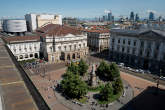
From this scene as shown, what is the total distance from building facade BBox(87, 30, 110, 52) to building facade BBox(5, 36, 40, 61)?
3667 cm

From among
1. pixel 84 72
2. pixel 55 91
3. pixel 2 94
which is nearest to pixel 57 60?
pixel 84 72

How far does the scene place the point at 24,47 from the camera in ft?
221

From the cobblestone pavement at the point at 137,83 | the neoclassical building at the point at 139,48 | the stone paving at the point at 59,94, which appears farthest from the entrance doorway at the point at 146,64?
the stone paving at the point at 59,94

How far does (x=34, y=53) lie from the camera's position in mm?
70812

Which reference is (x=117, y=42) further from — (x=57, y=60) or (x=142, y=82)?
A: (x=57, y=60)

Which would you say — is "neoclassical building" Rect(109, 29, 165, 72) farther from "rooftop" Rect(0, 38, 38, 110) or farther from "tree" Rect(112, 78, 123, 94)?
"rooftop" Rect(0, 38, 38, 110)

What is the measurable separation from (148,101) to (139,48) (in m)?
30.5

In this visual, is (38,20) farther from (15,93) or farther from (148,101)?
(15,93)

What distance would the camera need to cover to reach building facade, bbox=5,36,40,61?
212 feet

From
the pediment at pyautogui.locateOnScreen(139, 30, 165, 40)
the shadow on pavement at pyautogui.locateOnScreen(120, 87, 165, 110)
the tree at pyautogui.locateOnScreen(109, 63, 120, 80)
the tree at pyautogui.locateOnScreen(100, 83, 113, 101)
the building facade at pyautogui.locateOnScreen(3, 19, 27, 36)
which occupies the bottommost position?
the shadow on pavement at pyautogui.locateOnScreen(120, 87, 165, 110)

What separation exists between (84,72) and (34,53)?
35.5 meters

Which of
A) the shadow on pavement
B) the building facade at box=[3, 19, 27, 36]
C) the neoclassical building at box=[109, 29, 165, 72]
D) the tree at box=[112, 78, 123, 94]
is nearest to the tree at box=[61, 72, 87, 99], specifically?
the tree at box=[112, 78, 123, 94]

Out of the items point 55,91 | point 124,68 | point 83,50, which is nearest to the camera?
point 55,91

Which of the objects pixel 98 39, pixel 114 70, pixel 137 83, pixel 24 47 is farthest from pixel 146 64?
pixel 24 47
